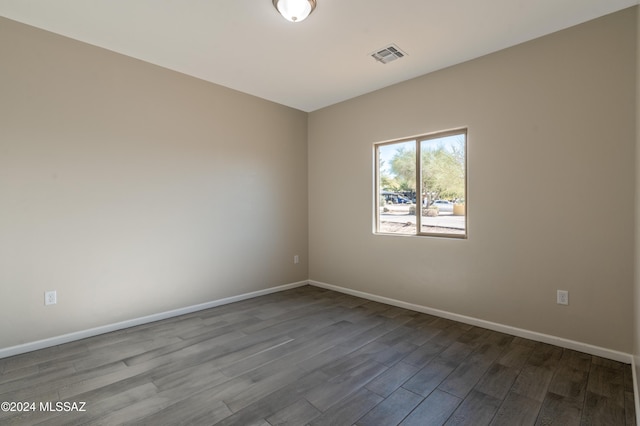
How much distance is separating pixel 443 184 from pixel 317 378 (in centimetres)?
248

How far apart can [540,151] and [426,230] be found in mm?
1378

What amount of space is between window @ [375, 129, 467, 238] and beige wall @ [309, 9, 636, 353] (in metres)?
0.14

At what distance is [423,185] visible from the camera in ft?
12.1

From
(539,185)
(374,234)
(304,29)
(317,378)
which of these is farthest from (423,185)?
(317,378)

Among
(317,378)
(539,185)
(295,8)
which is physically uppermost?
(295,8)

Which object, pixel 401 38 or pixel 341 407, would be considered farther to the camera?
pixel 401 38

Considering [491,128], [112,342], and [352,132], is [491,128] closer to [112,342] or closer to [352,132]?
[352,132]

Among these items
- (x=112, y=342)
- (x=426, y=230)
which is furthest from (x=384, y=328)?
(x=112, y=342)

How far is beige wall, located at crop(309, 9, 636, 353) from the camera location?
94.7 inches

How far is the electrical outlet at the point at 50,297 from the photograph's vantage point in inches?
105

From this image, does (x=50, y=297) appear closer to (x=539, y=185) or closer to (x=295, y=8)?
(x=295, y=8)

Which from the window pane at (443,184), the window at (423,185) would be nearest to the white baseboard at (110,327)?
the window at (423,185)

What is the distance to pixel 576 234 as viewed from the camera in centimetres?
258

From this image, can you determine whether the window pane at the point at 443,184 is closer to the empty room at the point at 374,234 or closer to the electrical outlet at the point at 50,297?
the empty room at the point at 374,234
